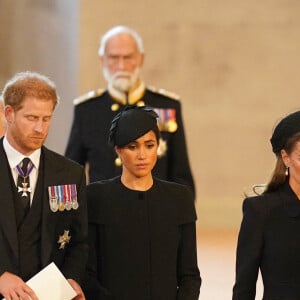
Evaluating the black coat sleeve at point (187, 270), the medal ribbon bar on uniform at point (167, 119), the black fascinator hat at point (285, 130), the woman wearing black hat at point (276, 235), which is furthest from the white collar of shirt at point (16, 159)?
the medal ribbon bar on uniform at point (167, 119)

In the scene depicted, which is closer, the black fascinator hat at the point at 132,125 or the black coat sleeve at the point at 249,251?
the black coat sleeve at the point at 249,251

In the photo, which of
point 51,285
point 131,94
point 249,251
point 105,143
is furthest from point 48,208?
point 131,94

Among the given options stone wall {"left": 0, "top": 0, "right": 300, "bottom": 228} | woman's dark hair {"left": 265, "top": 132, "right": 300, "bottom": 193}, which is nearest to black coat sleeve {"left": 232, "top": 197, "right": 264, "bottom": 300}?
woman's dark hair {"left": 265, "top": 132, "right": 300, "bottom": 193}

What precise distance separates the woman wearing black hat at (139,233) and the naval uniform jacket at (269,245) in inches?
12.7

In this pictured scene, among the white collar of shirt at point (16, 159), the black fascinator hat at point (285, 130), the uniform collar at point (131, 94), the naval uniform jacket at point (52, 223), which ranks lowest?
the naval uniform jacket at point (52, 223)

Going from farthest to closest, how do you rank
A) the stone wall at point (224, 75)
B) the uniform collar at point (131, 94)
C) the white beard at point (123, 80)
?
the stone wall at point (224, 75) < the uniform collar at point (131, 94) < the white beard at point (123, 80)

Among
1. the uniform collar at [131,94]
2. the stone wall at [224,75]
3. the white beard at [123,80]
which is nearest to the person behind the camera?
the white beard at [123,80]

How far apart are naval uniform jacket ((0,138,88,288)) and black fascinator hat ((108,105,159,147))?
225mm

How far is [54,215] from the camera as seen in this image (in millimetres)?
3859

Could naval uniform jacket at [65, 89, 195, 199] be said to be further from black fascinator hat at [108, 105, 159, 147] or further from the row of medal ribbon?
the row of medal ribbon

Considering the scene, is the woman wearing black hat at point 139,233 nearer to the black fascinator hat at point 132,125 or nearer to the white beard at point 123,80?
the black fascinator hat at point 132,125

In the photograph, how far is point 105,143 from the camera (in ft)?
19.2

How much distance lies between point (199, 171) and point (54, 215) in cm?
673

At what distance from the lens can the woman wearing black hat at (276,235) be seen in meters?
3.69
